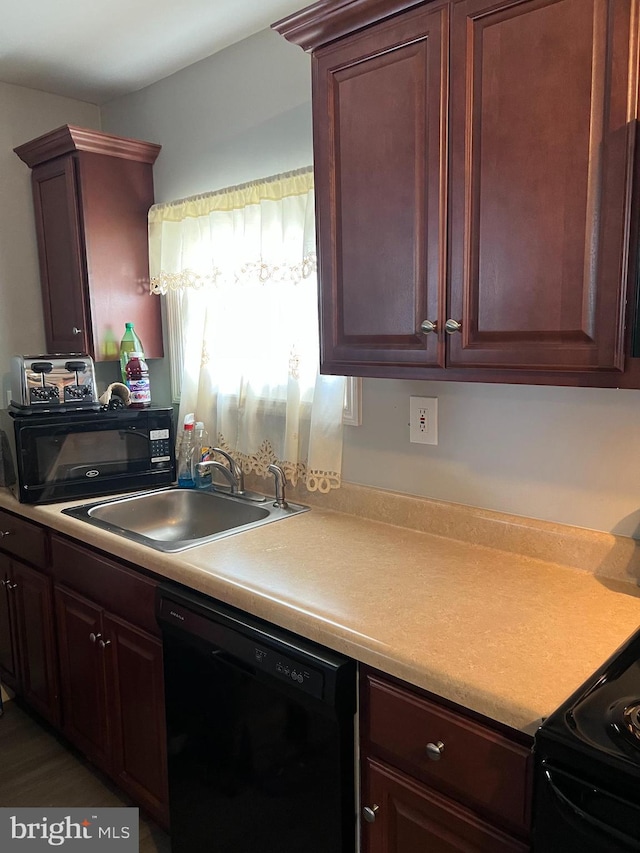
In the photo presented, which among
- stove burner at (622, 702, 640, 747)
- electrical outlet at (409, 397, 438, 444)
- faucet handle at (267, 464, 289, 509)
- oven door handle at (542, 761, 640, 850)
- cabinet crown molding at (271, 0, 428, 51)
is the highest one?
cabinet crown molding at (271, 0, 428, 51)

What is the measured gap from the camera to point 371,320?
4.98ft

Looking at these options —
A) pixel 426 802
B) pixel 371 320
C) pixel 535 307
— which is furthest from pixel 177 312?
pixel 426 802

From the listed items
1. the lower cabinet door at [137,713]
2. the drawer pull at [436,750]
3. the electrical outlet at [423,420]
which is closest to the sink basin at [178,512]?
the lower cabinet door at [137,713]

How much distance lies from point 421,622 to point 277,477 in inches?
38.1

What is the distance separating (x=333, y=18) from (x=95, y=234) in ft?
4.55

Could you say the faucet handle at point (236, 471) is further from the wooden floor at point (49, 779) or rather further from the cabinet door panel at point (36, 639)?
the wooden floor at point (49, 779)

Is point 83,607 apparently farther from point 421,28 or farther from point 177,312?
point 421,28

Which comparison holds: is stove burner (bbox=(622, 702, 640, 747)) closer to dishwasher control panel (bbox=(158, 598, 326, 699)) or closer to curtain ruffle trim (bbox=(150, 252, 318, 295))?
dishwasher control panel (bbox=(158, 598, 326, 699))

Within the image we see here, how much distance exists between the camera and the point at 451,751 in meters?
1.13

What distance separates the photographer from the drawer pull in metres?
1.14

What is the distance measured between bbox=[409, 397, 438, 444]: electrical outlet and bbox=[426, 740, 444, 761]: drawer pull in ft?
2.86

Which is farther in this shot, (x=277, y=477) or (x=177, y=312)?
(x=177, y=312)

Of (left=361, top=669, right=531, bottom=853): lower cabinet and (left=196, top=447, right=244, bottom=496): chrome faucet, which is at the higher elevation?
(left=196, top=447, right=244, bottom=496): chrome faucet

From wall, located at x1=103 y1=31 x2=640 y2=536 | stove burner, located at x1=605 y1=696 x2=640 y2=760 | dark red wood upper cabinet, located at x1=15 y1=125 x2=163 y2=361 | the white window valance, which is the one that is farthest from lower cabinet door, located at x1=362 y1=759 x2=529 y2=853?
dark red wood upper cabinet, located at x1=15 y1=125 x2=163 y2=361
